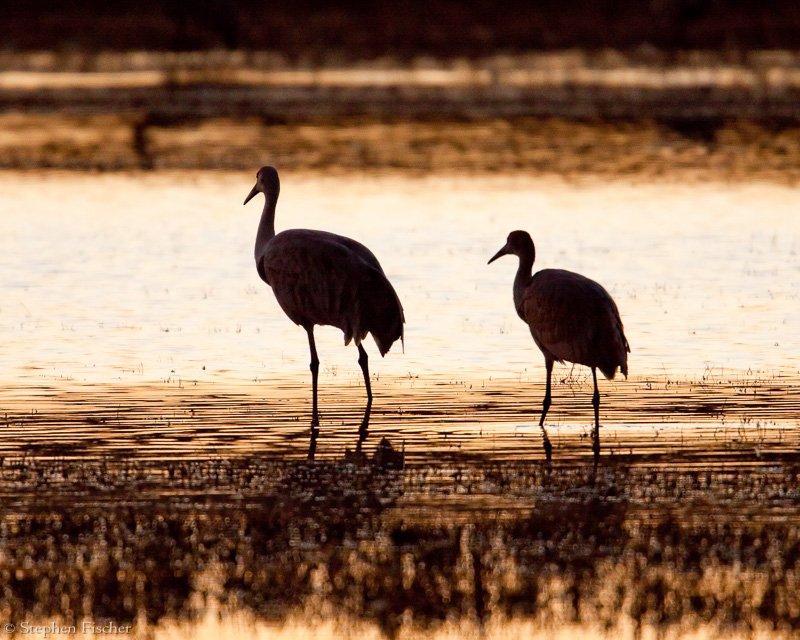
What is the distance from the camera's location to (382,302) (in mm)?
11828

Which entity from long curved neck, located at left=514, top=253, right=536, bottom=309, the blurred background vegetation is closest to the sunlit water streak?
long curved neck, located at left=514, top=253, right=536, bottom=309

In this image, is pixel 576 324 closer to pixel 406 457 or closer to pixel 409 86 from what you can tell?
pixel 406 457

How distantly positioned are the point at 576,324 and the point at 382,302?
4.74 ft

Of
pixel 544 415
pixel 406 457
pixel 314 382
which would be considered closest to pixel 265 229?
pixel 314 382

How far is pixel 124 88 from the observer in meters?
39.9

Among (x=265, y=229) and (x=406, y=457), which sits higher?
(x=265, y=229)

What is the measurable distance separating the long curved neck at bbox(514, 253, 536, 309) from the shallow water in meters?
0.62

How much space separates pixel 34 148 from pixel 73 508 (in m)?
22.5

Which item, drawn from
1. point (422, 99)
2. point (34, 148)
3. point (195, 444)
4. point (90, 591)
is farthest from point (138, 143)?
point (90, 591)

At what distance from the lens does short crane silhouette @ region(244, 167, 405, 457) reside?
38.8 feet

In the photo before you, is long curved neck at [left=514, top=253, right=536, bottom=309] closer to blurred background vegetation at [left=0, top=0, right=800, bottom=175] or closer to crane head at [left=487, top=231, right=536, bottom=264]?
crane head at [left=487, top=231, right=536, bottom=264]

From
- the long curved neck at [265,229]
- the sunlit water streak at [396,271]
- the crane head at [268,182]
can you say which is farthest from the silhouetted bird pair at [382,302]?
the crane head at [268,182]

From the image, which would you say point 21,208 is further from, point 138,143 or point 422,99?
point 422,99

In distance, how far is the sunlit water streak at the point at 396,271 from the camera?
43.7 feet
